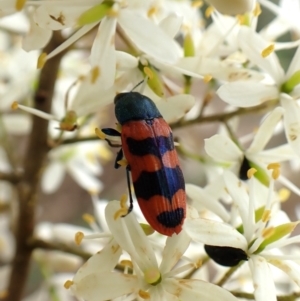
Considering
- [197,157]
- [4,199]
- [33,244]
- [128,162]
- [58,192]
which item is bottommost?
[58,192]

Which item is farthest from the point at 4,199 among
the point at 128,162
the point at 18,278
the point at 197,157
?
the point at 128,162

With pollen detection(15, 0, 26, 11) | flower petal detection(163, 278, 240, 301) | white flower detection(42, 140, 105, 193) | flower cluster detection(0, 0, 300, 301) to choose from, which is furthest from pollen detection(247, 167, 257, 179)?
white flower detection(42, 140, 105, 193)

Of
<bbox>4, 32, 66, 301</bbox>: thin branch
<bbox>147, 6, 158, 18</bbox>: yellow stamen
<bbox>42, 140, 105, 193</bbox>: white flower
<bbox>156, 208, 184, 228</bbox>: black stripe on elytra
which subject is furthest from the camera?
<bbox>42, 140, 105, 193</bbox>: white flower

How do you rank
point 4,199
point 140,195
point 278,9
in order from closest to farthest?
point 140,195
point 278,9
point 4,199

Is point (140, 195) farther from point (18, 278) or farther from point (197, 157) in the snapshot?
point (18, 278)

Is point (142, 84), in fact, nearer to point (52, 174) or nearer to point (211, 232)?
point (211, 232)

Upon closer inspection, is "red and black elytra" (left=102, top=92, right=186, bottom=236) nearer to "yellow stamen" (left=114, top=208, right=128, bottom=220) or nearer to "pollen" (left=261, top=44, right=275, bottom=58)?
"yellow stamen" (left=114, top=208, right=128, bottom=220)

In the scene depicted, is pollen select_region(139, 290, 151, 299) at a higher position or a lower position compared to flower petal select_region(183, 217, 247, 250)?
lower
